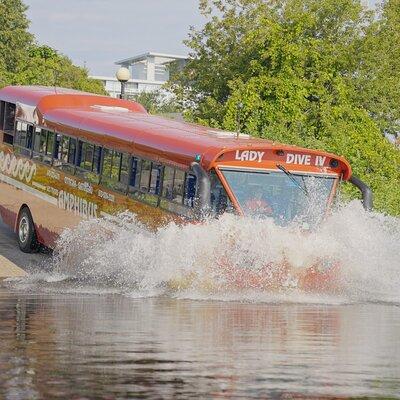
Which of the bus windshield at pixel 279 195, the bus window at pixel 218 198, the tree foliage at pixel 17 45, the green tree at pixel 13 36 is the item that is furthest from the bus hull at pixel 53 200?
the green tree at pixel 13 36

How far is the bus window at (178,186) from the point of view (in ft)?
70.0

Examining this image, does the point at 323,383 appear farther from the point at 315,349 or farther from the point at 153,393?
the point at 315,349

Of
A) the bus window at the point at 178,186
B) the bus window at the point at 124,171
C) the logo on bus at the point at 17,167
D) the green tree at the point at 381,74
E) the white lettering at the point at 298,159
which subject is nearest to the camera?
the bus window at the point at 178,186

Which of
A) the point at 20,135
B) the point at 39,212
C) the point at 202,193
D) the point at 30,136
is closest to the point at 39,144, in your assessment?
the point at 30,136

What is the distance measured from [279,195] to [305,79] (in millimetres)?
33320

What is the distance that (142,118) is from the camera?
1028 inches

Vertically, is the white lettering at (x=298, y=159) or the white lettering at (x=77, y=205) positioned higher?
the white lettering at (x=298, y=159)

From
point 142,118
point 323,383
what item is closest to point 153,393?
point 323,383

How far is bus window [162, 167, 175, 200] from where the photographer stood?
858 inches

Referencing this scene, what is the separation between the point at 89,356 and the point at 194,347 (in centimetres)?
131

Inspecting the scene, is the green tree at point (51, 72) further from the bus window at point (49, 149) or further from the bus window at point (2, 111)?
the bus window at point (49, 149)

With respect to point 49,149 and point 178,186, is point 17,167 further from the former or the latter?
point 178,186

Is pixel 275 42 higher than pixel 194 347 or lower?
higher

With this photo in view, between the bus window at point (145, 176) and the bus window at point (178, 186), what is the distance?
1205mm
